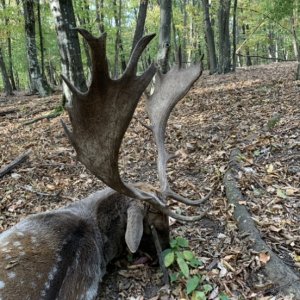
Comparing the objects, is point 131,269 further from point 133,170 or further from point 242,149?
point 242,149

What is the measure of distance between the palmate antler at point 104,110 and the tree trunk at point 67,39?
5.59 meters

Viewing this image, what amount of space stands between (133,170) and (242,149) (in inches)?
69.2

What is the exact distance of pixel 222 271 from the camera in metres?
3.41

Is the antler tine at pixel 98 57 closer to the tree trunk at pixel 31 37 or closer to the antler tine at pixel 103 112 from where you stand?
the antler tine at pixel 103 112

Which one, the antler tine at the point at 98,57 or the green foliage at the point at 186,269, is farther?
the green foliage at the point at 186,269

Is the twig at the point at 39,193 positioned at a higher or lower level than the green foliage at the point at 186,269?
higher

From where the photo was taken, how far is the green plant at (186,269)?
319 cm

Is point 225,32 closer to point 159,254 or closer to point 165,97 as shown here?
point 165,97

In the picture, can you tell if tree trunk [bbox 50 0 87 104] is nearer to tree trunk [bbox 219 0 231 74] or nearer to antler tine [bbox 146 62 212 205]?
antler tine [bbox 146 62 212 205]

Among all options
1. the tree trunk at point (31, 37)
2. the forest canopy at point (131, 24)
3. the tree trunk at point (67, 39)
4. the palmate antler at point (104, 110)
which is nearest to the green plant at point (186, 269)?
the palmate antler at point (104, 110)

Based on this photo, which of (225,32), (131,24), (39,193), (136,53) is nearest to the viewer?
(136,53)

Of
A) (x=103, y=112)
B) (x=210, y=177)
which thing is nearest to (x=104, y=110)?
(x=103, y=112)

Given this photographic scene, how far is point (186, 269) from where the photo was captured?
329 centimetres

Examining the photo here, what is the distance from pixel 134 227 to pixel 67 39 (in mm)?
6280
